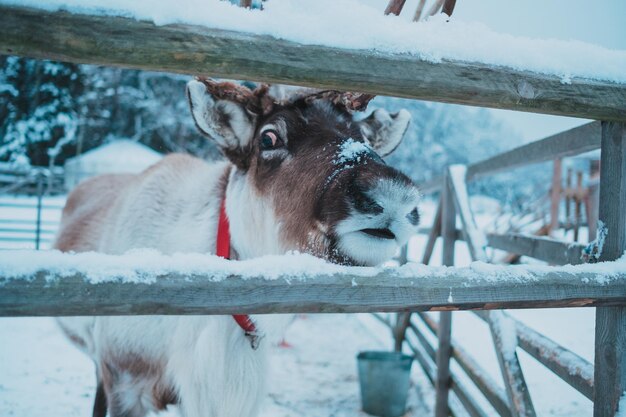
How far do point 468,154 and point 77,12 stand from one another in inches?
1629

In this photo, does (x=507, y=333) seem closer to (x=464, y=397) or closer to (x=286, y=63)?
(x=464, y=397)

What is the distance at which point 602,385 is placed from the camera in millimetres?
1666

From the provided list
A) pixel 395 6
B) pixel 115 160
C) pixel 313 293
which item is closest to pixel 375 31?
pixel 313 293

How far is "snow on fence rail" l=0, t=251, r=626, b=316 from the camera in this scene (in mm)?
1083

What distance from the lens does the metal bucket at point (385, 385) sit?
4.13 meters

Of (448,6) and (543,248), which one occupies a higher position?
(448,6)

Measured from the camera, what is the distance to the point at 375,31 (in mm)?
1385

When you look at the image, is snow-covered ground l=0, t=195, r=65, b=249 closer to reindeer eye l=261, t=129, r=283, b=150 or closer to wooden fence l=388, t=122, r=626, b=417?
wooden fence l=388, t=122, r=626, b=417

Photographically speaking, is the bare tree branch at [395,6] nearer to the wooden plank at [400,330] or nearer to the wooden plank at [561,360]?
the wooden plank at [561,360]

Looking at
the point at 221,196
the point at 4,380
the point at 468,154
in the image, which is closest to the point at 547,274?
the point at 221,196

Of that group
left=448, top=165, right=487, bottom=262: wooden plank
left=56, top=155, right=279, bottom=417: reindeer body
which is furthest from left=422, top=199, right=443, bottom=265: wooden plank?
left=56, top=155, right=279, bottom=417: reindeer body

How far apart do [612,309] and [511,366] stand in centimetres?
103

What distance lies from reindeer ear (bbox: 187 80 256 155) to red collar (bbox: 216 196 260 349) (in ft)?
1.25

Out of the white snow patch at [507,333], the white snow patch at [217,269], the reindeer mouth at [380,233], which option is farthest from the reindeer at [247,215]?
the white snow patch at [507,333]
